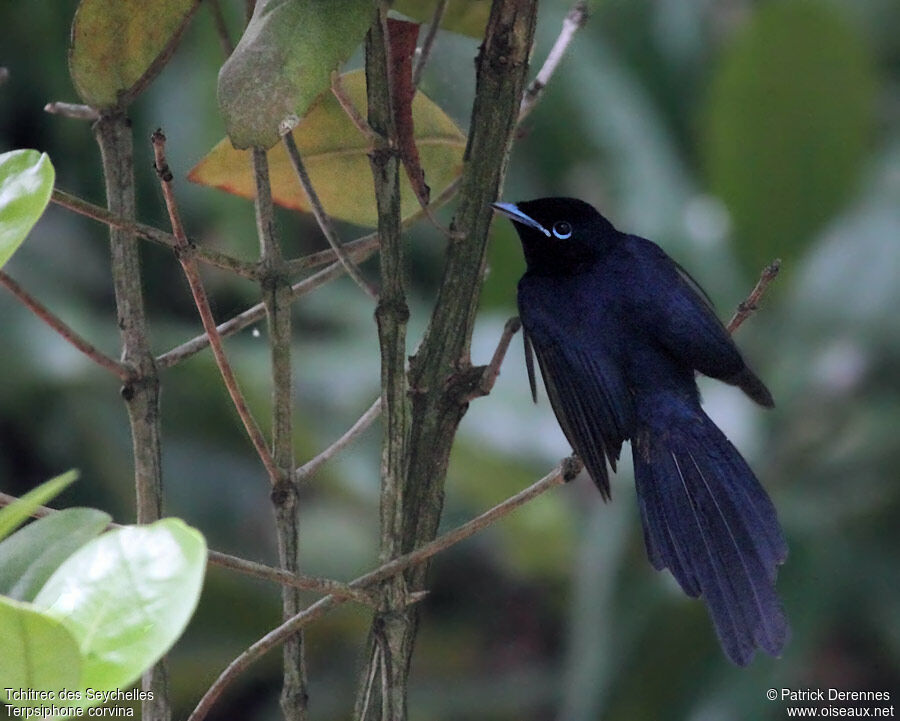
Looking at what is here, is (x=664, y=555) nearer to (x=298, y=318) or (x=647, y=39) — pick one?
(x=298, y=318)

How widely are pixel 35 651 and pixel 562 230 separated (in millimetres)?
1157

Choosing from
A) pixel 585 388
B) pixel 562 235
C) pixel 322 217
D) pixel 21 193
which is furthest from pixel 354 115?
pixel 562 235

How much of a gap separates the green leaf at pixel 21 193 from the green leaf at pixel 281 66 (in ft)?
0.55

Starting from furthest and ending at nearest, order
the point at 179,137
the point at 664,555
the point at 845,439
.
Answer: the point at 179,137 < the point at 845,439 < the point at 664,555

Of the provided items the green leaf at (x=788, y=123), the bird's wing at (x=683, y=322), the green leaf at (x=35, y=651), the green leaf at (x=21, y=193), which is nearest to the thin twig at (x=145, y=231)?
the green leaf at (x=21, y=193)

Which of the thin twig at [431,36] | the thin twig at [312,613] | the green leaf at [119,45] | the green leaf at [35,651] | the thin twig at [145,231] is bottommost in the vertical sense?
the green leaf at [35,651]

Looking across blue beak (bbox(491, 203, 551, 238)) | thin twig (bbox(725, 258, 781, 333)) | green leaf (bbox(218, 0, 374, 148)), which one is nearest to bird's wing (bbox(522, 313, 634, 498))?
blue beak (bbox(491, 203, 551, 238))

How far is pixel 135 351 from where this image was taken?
0.93 meters

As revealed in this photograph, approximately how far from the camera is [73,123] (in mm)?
3090

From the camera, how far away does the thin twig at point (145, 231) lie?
852 millimetres

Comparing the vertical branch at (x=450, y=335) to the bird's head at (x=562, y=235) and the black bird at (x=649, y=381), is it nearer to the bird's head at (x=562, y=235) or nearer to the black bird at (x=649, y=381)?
the black bird at (x=649, y=381)

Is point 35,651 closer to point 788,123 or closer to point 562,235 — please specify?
point 562,235

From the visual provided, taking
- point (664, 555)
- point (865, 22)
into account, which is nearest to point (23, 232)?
point (664, 555)

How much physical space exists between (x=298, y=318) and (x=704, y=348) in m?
2.14
